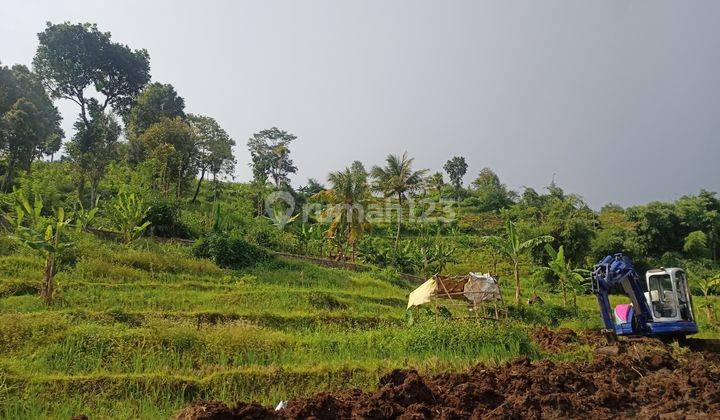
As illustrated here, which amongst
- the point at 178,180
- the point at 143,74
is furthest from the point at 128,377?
the point at 143,74

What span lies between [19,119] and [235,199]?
16108mm

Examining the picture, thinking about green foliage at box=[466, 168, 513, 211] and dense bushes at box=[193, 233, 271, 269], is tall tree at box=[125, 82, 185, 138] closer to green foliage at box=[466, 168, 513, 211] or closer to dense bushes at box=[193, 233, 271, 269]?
dense bushes at box=[193, 233, 271, 269]

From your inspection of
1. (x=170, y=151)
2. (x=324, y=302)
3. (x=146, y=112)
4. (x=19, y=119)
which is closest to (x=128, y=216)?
Result: (x=324, y=302)

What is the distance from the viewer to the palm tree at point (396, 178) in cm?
4156

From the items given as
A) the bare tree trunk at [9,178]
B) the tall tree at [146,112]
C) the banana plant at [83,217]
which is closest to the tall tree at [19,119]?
the bare tree trunk at [9,178]

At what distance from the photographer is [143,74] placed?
134 ft


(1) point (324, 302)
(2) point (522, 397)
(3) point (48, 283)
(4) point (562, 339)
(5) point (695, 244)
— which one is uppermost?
(5) point (695, 244)

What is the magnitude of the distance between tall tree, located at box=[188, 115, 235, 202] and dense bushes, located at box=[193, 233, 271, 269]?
47.7 feet

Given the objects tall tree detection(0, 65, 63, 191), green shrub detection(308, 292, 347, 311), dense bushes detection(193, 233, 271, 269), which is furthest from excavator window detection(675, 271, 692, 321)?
A: tall tree detection(0, 65, 63, 191)

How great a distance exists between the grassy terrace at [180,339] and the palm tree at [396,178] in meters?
22.5

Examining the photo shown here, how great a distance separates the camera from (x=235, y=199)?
133 feet

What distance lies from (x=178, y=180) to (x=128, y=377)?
26.4 meters

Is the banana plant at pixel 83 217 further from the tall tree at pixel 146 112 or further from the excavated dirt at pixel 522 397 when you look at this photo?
the tall tree at pixel 146 112

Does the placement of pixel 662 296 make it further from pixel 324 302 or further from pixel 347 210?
pixel 347 210
